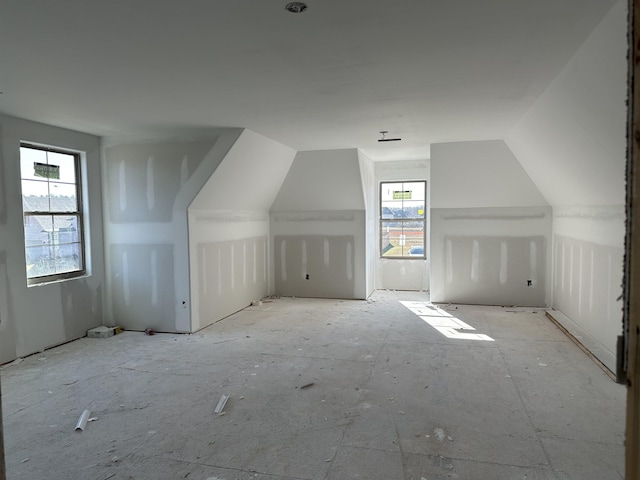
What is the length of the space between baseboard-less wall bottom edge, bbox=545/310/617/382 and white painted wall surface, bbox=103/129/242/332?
15.4ft

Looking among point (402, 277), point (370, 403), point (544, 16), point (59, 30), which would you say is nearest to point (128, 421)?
point (370, 403)

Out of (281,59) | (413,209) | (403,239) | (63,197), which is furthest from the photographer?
(403,239)

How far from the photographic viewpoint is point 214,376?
404 cm

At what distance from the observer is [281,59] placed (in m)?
2.98

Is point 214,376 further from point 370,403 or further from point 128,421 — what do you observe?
point 370,403

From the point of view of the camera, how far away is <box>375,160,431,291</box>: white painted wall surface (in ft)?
27.0

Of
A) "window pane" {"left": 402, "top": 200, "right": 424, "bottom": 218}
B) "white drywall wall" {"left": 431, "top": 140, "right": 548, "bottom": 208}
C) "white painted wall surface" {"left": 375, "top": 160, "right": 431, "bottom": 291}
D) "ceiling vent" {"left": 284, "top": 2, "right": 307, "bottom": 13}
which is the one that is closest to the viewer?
"ceiling vent" {"left": 284, "top": 2, "right": 307, "bottom": 13}

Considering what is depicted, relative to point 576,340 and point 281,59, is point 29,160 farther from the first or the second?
point 576,340

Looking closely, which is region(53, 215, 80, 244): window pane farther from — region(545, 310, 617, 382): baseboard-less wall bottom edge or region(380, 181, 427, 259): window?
region(545, 310, 617, 382): baseboard-less wall bottom edge

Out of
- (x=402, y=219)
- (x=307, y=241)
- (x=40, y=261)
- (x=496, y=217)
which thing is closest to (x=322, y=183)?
(x=307, y=241)

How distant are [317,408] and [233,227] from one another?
3.79 metres

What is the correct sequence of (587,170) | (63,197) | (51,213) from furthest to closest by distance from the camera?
1. (63,197)
2. (51,213)
3. (587,170)

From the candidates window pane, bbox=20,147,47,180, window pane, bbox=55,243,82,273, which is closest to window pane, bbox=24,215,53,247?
window pane, bbox=55,243,82,273

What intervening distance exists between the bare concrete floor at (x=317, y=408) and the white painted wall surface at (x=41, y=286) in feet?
0.94
